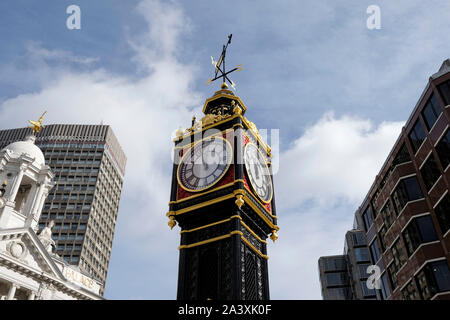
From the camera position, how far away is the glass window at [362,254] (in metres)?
82.2

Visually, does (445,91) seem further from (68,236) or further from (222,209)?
(68,236)

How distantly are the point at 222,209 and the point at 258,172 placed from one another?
4.10 m

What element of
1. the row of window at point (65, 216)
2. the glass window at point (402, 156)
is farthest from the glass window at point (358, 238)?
the row of window at point (65, 216)

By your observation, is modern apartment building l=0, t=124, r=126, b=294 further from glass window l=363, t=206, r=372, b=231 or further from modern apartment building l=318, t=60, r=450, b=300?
modern apartment building l=318, t=60, r=450, b=300

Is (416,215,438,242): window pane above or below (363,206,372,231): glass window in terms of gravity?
below

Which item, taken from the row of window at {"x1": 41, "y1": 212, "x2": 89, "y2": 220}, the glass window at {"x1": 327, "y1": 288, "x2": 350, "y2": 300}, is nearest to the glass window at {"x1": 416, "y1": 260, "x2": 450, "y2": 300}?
the glass window at {"x1": 327, "y1": 288, "x2": 350, "y2": 300}

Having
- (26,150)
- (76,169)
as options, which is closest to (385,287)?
(26,150)

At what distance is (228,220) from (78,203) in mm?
106270

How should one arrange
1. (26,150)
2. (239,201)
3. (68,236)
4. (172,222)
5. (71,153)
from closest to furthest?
(239,201), (172,222), (26,150), (68,236), (71,153)

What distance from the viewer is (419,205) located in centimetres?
3653

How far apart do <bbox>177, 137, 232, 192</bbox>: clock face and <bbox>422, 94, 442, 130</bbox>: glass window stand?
2059 centimetres

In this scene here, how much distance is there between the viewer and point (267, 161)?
27.2 m

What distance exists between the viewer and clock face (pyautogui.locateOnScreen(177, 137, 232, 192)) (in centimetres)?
2323
